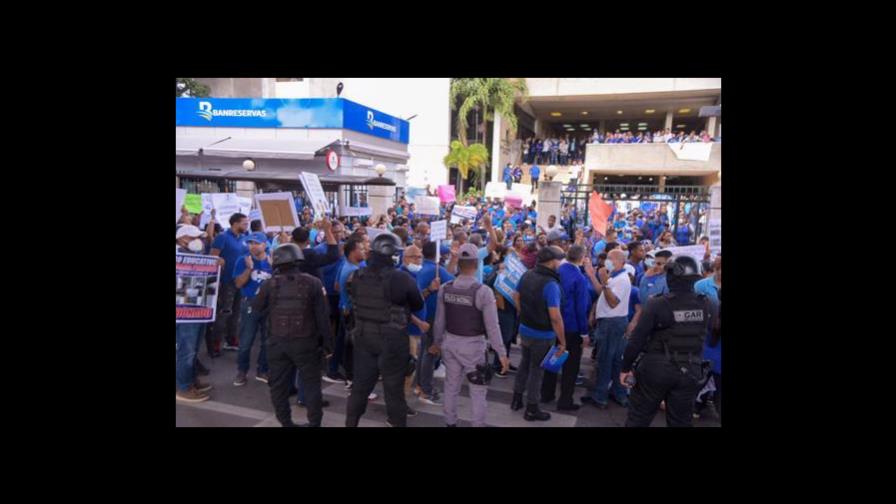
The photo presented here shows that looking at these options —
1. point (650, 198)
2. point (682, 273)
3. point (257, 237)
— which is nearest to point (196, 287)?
point (257, 237)

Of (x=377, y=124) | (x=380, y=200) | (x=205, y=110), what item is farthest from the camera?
(x=377, y=124)

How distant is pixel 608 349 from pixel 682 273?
191cm

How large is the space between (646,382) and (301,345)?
292 cm

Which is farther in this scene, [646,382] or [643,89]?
[643,89]

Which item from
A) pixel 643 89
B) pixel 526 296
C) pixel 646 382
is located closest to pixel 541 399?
pixel 526 296

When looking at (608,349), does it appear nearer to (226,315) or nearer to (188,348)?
(188,348)

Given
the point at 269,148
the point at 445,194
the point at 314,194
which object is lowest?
the point at 314,194

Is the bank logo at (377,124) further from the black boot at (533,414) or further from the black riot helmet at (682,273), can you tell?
the black riot helmet at (682,273)

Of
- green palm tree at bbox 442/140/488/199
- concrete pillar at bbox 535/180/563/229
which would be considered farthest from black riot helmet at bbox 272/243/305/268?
green palm tree at bbox 442/140/488/199

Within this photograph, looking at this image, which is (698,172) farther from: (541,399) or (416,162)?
(541,399)

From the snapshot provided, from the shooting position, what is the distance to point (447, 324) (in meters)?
4.34

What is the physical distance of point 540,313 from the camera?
470 centimetres

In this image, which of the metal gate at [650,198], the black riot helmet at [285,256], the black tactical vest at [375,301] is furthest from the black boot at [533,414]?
the metal gate at [650,198]

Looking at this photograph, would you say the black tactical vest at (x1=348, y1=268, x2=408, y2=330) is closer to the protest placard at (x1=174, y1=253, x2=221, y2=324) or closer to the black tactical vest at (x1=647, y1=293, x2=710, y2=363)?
the protest placard at (x1=174, y1=253, x2=221, y2=324)
